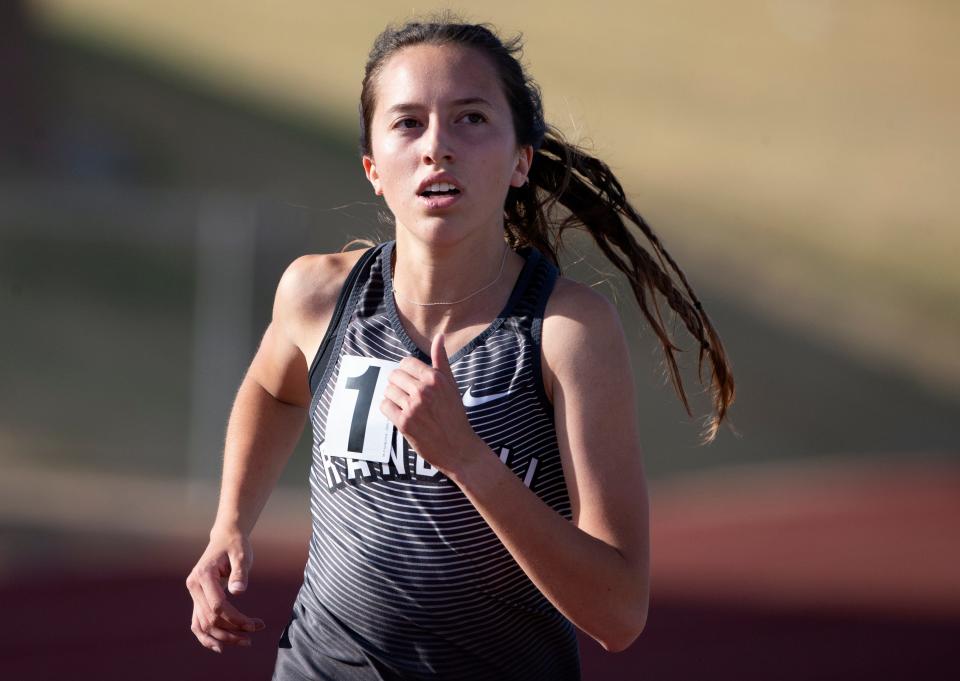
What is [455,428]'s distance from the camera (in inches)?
74.3

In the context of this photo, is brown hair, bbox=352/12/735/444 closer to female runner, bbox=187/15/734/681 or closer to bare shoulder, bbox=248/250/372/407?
female runner, bbox=187/15/734/681

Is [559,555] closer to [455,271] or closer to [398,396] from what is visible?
[398,396]

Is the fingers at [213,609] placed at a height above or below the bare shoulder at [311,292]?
below

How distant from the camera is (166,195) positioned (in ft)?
34.0

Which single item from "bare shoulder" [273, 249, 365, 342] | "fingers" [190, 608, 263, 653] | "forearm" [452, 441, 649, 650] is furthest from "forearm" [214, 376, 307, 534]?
"forearm" [452, 441, 649, 650]

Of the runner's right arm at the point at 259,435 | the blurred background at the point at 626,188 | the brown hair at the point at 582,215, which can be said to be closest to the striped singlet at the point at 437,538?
the runner's right arm at the point at 259,435

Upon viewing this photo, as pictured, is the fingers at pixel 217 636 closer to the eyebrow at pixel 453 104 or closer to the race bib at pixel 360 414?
the race bib at pixel 360 414

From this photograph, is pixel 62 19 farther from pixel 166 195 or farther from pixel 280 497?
pixel 280 497

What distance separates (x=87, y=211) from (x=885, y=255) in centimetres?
648

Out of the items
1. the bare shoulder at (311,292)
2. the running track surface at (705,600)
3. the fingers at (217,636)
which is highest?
the bare shoulder at (311,292)

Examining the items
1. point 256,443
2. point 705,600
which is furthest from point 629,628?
point 705,600

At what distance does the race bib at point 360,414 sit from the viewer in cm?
216

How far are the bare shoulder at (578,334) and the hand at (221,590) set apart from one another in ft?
2.10

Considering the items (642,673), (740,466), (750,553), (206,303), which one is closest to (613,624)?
(642,673)
